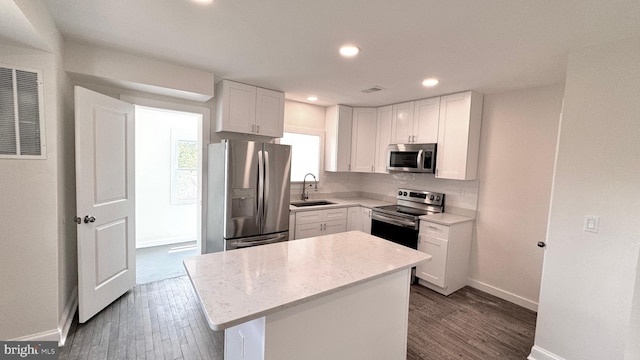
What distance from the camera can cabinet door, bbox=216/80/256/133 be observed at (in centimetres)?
314

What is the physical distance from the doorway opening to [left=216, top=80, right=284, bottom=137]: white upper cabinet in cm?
134

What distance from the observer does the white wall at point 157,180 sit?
4.45 m

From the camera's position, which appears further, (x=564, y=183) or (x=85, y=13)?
(x=564, y=183)

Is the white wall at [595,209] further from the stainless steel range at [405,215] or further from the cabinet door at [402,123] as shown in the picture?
the cabinet door at [402,123]

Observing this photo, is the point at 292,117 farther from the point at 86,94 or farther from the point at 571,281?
the point at 571,281

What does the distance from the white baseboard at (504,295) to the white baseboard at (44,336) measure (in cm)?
426

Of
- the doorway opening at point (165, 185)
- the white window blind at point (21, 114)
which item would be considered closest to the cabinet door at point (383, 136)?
the doorway opening at point (165, 185)

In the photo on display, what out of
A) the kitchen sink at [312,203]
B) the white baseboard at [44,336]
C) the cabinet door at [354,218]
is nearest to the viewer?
the white baseboard at [44,336]

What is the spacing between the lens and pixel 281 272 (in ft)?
5.00

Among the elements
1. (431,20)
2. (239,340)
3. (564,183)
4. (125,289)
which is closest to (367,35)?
(431,20)

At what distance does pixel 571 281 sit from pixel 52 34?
13.8 feet

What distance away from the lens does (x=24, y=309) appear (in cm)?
197
